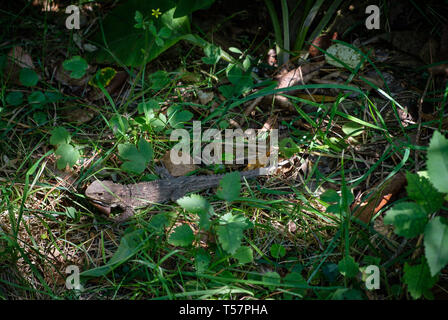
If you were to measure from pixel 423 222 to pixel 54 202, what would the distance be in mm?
1714

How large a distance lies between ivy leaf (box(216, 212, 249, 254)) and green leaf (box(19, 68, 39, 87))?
1.55 meters

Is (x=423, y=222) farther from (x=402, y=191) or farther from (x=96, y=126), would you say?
(x=96, y=126)

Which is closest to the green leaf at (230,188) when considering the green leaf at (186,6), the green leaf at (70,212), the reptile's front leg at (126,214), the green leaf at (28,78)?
the reptile's front leg at (126,214)

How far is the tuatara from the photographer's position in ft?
6.03

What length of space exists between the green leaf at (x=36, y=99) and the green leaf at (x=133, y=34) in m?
0.42

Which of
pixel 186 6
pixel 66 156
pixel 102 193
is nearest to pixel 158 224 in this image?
pixel 102 193

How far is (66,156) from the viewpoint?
1916 mm

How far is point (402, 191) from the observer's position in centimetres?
182

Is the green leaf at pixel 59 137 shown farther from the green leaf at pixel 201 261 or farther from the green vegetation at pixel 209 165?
the green leaf at pixel 201 261

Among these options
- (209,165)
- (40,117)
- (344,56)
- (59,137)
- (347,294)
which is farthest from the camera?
(344,56)

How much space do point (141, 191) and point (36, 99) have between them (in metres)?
0.95

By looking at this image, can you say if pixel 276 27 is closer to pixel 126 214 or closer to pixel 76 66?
pixel 76 66

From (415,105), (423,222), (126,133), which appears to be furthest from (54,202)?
(415,105)

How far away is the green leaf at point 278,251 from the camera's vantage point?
1672 millimetres
